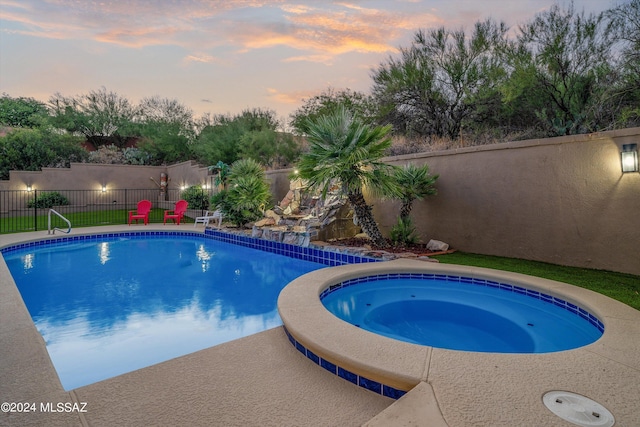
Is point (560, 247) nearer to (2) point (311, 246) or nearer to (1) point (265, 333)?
(2) point (311, 246)

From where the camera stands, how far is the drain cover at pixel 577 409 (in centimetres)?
160

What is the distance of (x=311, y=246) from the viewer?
→ 748 centimetres

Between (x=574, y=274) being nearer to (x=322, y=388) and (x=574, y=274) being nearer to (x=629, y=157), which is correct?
(x=629, y=157)

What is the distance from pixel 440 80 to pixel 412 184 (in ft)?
22.4

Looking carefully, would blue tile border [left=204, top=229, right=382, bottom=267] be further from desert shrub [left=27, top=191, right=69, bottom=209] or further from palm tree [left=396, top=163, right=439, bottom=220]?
desert shrub [left=27, top=191, right=69, bottom=209]

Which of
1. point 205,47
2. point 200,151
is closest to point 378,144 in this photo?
point 205,47

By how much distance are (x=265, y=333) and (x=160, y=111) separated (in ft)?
76.3

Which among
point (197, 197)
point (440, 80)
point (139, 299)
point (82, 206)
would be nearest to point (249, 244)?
point (139, 299)

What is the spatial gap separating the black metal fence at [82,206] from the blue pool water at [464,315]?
1132 cm

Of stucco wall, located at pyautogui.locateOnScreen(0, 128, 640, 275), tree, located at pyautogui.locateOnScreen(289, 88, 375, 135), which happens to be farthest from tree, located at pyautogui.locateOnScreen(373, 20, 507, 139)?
Result: stucco wall, located at pyautogui.locateOnScreen(0, 128, 640, 275)

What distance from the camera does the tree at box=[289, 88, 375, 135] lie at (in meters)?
15.1

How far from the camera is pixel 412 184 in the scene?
6.84 m

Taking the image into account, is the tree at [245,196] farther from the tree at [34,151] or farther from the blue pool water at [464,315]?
the tree at [34,151]

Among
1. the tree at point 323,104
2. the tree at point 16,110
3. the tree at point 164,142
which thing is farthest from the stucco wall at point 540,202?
the tree at point 16,110
